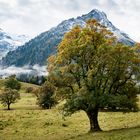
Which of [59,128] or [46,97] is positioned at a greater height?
[46,97]

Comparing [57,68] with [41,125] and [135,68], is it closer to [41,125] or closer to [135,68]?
[135,68]

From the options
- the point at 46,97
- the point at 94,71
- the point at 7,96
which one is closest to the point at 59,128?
the point at 94,71

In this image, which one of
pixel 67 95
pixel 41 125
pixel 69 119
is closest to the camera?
pixel 67 95

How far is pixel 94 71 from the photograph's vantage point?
51875mm

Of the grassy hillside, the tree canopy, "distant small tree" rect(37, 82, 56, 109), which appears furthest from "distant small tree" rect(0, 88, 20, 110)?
the tree canopy

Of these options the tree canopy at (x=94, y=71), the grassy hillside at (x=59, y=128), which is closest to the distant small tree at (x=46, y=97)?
the grassy hillside at (x=59, y=128)

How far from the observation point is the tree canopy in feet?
169

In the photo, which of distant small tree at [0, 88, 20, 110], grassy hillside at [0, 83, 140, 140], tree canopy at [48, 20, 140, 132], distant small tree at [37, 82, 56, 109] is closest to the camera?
grassy hillside at [0, 83, 140, 140]

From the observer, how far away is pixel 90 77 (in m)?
52.5

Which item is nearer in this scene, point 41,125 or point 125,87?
point 125,87

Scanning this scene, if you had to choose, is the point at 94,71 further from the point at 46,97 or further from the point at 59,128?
the point at 46,97

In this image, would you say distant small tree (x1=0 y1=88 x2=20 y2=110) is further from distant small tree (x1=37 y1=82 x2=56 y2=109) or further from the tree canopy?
the tree canopy

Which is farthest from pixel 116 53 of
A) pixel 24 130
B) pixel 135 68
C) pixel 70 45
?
pixel 24 130

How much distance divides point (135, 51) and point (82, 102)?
11.3 meters
